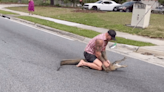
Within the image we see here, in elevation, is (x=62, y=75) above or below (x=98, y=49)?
below

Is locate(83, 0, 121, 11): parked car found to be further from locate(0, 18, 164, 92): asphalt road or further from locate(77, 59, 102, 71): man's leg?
locate(77, 59, 102, 71): man's leg

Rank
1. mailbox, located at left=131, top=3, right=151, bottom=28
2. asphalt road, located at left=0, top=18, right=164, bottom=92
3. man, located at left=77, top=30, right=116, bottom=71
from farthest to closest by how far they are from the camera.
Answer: mailbox, located at left=131, top=3, right=151, bottom=28 → man, located at left=77, top=30, right=116, bottom=71 → asphalt road, located at left=0, top=18, right=164, bottom=92

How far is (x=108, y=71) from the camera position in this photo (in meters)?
5.39

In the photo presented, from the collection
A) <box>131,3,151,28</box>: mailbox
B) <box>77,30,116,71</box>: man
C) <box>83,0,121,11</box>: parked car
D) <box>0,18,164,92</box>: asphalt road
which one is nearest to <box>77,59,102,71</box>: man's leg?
<box>77,30,116,71</box>: man

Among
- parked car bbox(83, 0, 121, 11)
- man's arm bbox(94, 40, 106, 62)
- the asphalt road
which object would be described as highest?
parked car bbox(83, 0, 121, 11)

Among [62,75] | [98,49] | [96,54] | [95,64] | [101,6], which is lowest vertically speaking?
[62,75]

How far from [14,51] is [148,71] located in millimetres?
4498

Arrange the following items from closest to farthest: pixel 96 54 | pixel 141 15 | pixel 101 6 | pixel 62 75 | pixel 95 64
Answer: pixel 62 75
pixel 96 54
pixel 95 64
pixel 141 15
pixel 101 6

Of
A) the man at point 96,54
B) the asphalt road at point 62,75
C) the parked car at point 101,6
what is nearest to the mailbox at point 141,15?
the asphalt road at point 62,75

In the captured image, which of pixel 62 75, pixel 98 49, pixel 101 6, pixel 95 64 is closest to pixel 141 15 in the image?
pixel 95 64

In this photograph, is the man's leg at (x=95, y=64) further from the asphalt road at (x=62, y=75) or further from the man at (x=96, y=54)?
the asphalt road at (x=62, y=75)

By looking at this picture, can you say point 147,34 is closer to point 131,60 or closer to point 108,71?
point 131,60

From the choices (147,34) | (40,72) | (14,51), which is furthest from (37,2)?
(40,72)

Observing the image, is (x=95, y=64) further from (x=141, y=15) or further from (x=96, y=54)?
(x=141, y=15)
